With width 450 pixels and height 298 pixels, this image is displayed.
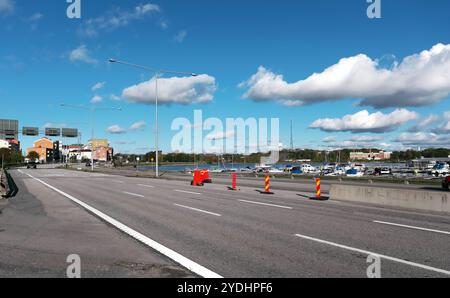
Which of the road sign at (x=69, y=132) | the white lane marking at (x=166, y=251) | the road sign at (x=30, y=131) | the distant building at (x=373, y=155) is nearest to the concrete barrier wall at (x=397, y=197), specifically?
the white lane marking at (x=166, y=251)

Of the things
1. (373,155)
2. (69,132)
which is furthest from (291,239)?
(373,155)

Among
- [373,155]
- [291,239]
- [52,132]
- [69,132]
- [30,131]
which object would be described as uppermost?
[69,132]

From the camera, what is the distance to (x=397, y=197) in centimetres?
1711

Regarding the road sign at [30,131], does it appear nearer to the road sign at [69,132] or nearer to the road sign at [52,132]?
the road sign at [52,132]

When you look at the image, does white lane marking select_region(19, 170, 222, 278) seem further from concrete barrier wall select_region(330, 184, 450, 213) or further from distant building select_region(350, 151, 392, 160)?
distant building select_region(350, 151, 392, 160)

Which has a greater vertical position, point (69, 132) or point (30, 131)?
point (69, 132)

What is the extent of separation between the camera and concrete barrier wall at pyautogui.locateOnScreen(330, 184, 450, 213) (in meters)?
15.3

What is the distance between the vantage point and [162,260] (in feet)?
23.7

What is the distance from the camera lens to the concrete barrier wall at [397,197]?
15344 millimetres

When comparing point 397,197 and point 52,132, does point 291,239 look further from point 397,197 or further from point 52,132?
point 52,132

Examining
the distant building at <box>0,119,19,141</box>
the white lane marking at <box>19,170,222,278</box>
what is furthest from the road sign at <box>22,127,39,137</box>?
the white lane marking at <box>19,170,222,278</box>
